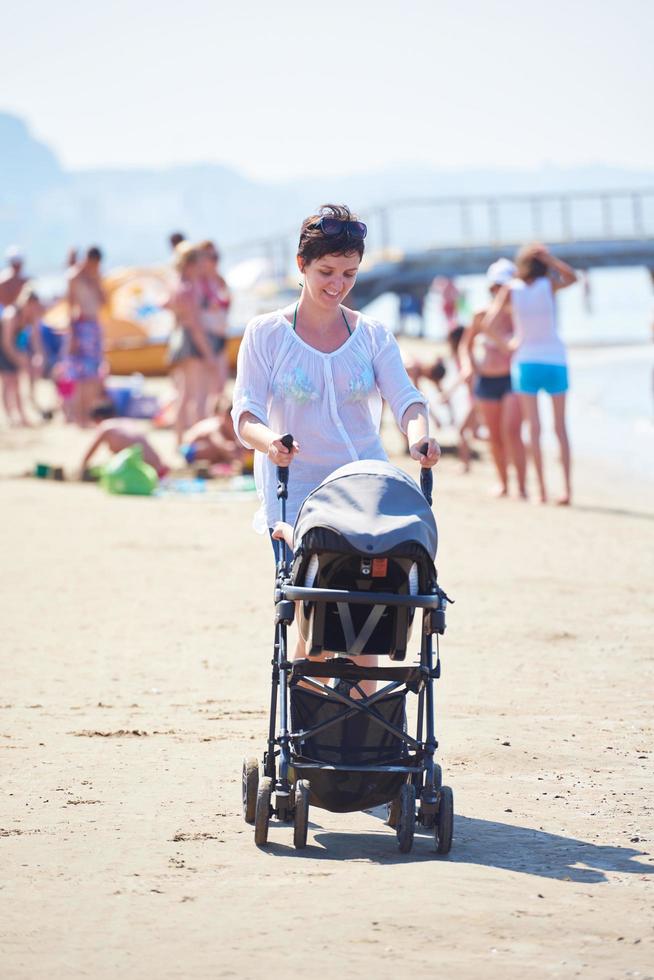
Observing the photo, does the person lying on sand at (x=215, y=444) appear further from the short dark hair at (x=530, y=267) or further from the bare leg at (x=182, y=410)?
the short dark hair at (x=530, y=267)

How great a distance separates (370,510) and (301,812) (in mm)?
832

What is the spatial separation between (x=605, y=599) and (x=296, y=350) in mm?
3985

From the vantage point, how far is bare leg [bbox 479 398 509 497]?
1180 cm

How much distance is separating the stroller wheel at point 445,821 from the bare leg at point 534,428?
24.2ft

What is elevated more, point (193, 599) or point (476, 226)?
point (476, 226)

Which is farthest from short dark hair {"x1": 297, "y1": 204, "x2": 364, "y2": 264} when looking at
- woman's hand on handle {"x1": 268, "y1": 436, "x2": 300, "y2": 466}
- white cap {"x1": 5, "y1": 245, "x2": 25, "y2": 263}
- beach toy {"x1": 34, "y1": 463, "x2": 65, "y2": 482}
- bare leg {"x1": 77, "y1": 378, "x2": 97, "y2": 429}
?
white cap {"x1": 5, "y1": 245, "x2": 25, "y2": 263}

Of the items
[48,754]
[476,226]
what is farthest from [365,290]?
[48,754]

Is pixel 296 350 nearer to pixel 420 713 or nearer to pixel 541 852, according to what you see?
pixel 420 713

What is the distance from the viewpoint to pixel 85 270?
51.9 feet

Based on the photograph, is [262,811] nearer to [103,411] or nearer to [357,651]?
[357,651]

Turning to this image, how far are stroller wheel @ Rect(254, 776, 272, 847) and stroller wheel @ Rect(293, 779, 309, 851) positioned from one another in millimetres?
77

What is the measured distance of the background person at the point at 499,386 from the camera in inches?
455

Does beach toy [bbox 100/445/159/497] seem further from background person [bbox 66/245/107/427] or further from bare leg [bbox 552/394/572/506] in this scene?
background person [bbox 66/245/107/427]

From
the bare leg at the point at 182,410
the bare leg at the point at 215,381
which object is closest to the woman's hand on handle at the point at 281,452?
the bare leg at the point at 215,381
